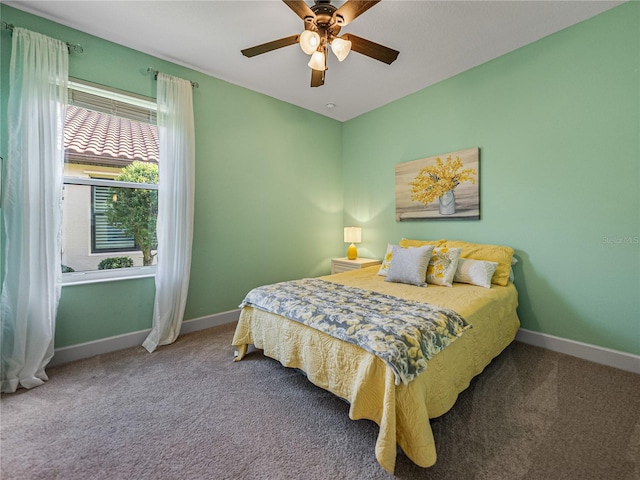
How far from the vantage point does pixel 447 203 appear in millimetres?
3090

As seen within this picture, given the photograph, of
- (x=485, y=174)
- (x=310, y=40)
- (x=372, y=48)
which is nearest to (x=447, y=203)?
(x=485, y=174)

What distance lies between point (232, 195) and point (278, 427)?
7.99 feet

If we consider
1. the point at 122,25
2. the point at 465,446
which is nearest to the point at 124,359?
the point at 465,446

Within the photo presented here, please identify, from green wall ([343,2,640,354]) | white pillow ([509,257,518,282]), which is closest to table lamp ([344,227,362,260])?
green wall ([343,2,640,354])

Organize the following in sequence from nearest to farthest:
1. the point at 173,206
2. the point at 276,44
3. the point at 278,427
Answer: the point at 278,427 → the point at 276,44 → the point at 173,206

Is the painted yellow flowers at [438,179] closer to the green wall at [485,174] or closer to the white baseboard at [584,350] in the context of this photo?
the green wall at [485,174]

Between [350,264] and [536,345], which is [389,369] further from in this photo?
[350,264]

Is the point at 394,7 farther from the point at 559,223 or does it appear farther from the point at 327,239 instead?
the point at 327,239

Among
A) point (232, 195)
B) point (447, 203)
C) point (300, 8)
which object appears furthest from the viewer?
point (232, 195)

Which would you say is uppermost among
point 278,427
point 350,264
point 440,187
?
point 440,187

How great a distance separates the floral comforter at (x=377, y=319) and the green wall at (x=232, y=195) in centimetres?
115

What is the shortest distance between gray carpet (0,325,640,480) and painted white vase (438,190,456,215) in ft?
5.26

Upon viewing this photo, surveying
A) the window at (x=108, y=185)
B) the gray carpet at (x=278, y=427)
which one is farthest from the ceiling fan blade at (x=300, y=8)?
the gray carpet at (x=278, y=427)

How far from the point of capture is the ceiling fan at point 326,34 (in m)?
1.66
